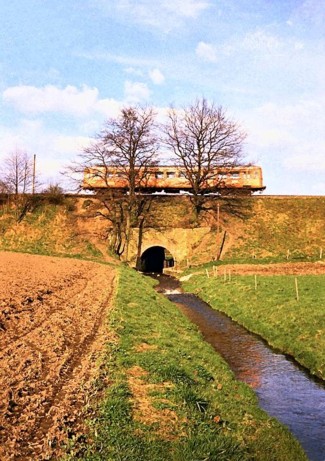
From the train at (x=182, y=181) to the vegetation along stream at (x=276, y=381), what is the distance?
33.9 metres

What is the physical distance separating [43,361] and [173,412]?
379cm

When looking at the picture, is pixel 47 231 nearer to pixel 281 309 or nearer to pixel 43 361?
pixel 281 309

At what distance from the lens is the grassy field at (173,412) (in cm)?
708

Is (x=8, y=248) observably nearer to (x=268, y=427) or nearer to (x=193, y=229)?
(x=193, y=229)

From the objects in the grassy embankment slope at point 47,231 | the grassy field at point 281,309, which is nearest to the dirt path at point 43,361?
the grassy field at point 281,309

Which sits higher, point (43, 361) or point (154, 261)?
point (43, 361)

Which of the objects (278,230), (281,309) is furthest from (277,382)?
(278,230)

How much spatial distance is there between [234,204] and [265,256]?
39.3ft

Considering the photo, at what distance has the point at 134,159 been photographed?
→ 165 ft

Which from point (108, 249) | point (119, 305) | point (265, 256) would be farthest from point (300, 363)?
point (108, 249)

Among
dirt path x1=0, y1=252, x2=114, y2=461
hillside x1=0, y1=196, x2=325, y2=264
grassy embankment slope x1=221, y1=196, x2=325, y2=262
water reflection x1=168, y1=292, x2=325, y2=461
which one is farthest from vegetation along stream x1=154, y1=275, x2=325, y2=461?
hillside x1=0, y1=196, x2=325, y2=264

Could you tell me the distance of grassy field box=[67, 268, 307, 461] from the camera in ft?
23.2

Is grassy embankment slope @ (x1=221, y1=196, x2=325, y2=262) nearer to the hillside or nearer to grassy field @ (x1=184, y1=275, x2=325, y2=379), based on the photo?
the hillside

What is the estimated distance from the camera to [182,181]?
185 ft
